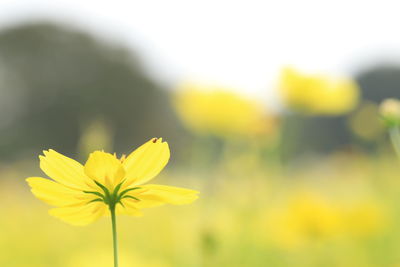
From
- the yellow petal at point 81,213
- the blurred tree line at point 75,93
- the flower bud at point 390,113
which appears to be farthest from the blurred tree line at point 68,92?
the yellow petal at point 81,213

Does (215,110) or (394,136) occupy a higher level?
(215,110)

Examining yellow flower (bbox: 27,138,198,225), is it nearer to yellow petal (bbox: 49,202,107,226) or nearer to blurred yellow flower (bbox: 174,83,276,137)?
yellow petal (bbox: 49,202,107,226)

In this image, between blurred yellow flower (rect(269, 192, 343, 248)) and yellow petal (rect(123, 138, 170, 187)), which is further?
blurred yellow flower (rect(269, 192, 343, 248))

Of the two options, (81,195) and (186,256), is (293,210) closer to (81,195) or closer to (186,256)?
(186,256)

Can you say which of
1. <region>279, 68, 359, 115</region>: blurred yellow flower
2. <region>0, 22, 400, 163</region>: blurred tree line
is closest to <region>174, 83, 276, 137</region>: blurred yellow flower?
<region>279, 68, 359, 115</region>: blurred yellow flower

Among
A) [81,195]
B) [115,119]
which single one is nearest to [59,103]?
[115,119]

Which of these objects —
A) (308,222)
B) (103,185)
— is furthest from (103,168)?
(308,222)

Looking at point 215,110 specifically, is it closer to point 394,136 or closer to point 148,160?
point 394,136
